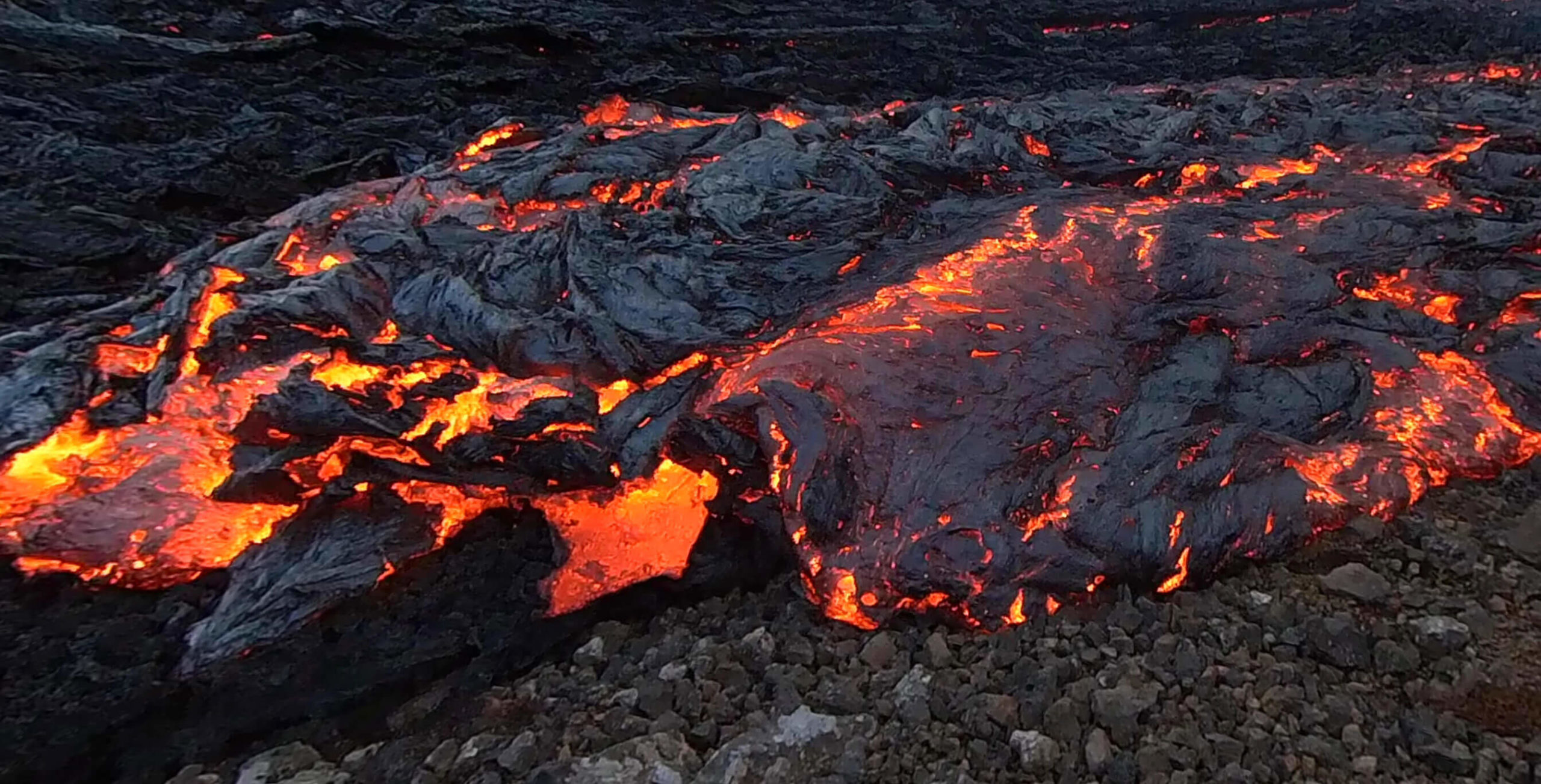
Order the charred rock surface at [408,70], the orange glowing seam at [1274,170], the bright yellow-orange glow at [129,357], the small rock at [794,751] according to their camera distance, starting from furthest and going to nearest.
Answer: the orange glowing seam at [1274,170], the charred rock surface at [408,70], the bright yellow-orange glow at [129,357], the small rock at [794,751]

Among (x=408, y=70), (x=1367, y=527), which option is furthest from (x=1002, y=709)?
(x=408, y=70)

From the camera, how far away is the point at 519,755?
73.6 inches

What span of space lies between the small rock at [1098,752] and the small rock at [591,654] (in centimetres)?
124

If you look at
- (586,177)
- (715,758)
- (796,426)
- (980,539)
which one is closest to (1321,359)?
(980,539)

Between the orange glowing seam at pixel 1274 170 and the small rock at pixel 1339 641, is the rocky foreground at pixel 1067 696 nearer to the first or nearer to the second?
the small rock at pixel 1339 641

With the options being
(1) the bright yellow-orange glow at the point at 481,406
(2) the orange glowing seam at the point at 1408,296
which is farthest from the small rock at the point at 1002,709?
(2) the orange glowing seam at the point at 1408,296

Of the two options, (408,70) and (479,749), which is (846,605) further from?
(408,70)

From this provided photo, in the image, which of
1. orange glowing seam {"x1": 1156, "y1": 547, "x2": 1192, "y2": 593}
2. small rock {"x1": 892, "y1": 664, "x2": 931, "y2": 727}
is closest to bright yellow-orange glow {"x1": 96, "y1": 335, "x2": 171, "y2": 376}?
small rock {"x1": 892, "y1": 664, "x2": 931, "y2": 727}

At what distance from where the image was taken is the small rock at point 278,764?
74.1 inches

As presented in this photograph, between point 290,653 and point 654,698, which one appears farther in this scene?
point 290,653

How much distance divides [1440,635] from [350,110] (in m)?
4.91

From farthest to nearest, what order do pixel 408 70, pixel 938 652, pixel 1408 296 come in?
pixel 408 70 → pixel 1408 296 → pixel 938 652

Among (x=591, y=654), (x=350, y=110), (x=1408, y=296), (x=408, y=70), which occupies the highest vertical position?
(x=408, y=70)

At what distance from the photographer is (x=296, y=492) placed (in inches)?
98.9
